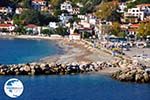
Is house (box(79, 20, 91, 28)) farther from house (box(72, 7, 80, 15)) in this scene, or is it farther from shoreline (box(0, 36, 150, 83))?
shoreline (box(0, 36, 150, 83))

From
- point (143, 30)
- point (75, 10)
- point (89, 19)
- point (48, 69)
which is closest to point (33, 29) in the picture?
point (89, 19)

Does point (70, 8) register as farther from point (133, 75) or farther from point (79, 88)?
point (79, 88)

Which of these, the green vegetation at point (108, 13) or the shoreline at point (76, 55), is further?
the green vegetation at point (108, 13)

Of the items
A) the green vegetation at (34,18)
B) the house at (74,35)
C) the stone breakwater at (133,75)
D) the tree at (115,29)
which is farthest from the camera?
the green vegetation at (34,18)

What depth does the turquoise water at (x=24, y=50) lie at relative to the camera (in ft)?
112

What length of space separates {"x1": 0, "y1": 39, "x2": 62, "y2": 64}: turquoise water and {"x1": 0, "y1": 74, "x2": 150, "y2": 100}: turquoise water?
7.19 m

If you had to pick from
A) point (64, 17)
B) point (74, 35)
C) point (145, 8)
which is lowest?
point (74, 35)

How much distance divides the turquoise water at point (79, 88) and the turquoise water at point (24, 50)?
719 cm

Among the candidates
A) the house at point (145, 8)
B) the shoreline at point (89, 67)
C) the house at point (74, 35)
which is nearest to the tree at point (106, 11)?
the house at point (145, 8)

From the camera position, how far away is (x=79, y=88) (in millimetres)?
23297

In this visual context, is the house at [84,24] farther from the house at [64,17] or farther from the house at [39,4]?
the house at [39,4]

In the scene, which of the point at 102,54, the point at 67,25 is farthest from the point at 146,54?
the point at 67,25

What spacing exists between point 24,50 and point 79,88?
18.3 metres

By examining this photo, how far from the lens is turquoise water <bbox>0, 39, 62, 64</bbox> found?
112ft
